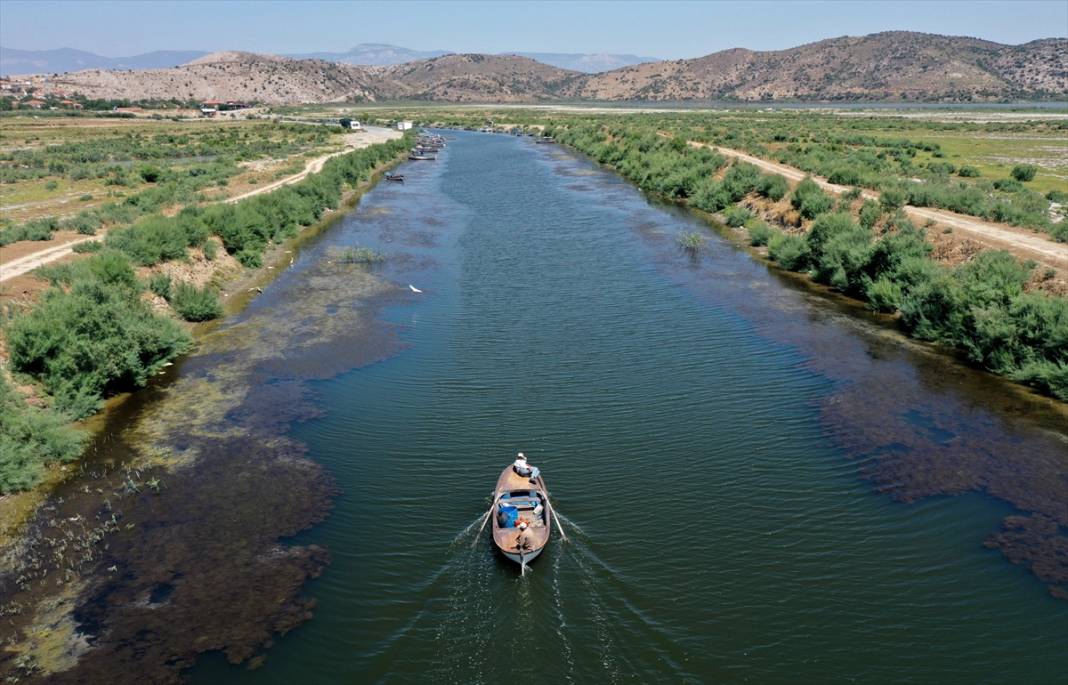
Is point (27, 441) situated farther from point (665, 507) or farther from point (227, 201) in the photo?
point (227, 201)

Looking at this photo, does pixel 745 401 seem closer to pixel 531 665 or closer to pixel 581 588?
pixel 581 588

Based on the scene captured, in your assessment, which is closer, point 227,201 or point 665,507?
point 665,507

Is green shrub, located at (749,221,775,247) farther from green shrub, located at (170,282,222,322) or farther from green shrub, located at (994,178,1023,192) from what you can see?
green shrub, located at (170,282,222,322)

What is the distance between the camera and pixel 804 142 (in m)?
91.2

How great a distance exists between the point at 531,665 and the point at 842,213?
40527 mm

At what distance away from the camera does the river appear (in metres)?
15.4

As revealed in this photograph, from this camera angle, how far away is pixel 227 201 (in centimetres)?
5653

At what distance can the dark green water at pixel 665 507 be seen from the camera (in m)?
15.4

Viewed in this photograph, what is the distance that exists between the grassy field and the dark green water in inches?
1153

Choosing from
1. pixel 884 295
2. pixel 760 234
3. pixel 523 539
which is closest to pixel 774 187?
pixel 760 234

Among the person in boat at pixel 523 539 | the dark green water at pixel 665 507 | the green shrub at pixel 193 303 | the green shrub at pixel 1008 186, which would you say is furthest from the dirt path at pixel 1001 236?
the green shrub at pixel 193 303

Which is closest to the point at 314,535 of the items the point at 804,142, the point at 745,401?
the point at 745,401

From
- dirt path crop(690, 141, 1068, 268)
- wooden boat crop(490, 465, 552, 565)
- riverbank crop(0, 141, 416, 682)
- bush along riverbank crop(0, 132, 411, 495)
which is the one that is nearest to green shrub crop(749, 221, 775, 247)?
dirt path crop(690, 141, 1068, 268)

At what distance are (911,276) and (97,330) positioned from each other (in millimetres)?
37670
